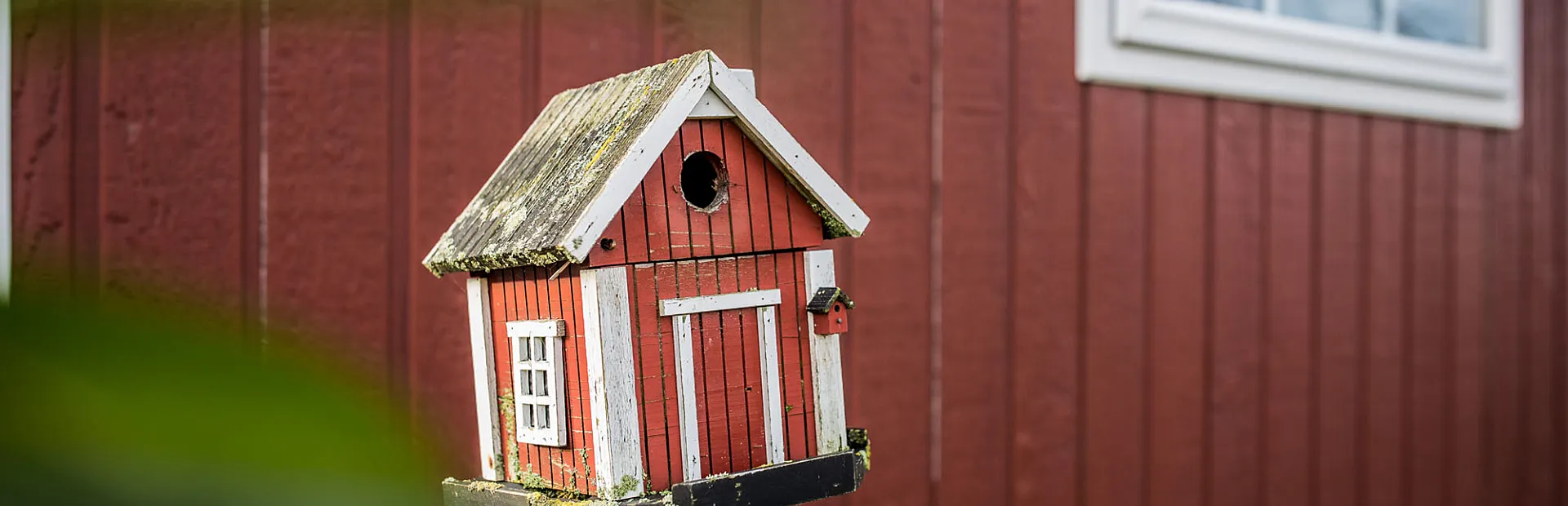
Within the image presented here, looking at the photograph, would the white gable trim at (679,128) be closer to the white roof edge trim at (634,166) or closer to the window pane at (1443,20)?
the white roof edge trim at (634,166)

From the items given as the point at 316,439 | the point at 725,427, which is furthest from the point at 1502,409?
the point at 316,439

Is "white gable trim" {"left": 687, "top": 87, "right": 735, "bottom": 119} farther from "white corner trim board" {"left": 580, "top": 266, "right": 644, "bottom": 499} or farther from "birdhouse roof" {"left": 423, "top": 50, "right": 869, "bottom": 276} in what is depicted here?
"white corner trim board" {"left": 580, "top": 266, "right": 644, "bottom": 499}

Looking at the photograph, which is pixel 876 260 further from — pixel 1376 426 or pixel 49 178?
pixel 1376 426

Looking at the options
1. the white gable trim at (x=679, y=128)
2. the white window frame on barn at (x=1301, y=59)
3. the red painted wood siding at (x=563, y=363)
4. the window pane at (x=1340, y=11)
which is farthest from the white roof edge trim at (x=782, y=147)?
the window pane at (x=1340, y=11)

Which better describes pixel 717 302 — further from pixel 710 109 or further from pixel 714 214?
pixel 710 109

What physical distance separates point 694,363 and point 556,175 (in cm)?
23

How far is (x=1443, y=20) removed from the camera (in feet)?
11.5

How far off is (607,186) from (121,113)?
97cm

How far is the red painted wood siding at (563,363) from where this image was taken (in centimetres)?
123

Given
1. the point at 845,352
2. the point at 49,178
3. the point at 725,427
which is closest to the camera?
the point at 725,427

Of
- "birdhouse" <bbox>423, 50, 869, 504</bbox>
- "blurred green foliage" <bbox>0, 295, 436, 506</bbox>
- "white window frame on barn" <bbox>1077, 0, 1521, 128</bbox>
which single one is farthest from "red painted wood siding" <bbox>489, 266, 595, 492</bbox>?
"white window frame on barn" <bbox>1077, 0, 1521, 128</bbox>

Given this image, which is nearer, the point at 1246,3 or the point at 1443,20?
the point at 1246,3

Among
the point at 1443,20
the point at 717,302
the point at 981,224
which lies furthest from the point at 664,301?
the point at 1443,20

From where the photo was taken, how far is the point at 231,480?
206 mm
